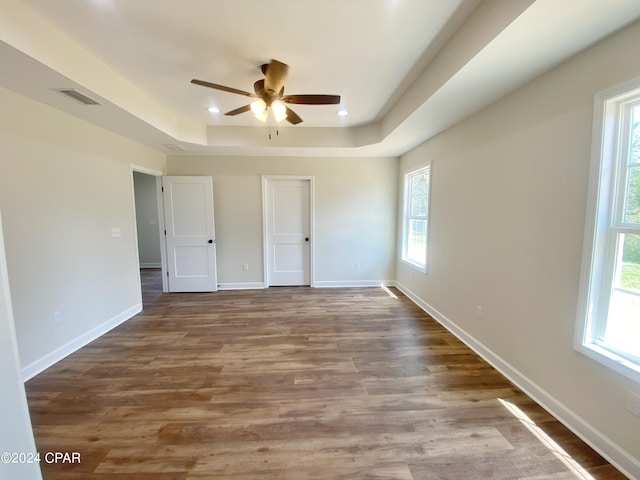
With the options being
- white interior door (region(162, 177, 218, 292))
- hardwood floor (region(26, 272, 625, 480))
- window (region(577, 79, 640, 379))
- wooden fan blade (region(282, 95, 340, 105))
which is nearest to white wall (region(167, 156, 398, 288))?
white interior door (region(162, 177, 218, 292))

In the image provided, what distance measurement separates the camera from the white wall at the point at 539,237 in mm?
1536

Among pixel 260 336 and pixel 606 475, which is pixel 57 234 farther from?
pixel 606 475

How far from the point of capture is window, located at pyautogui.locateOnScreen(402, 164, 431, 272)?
3.94 meters

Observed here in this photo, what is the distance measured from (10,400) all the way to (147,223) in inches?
253

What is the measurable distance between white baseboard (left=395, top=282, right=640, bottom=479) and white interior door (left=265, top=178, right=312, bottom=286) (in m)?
2.85

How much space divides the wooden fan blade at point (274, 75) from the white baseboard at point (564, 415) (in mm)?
3069

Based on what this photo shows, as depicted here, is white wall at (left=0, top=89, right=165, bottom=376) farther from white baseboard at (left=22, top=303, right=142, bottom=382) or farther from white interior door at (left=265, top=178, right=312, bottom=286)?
white interior door at (left=265, top=178, right=312, bottom=286)

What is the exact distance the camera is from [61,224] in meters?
2.60

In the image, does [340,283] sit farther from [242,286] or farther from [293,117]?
[293,117]

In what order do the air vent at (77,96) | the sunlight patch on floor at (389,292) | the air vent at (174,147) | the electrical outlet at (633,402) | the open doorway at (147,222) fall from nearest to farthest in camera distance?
the electrical outlet at (633,402) → the air vent at (77,96) → the air vent at (174,147) → the sunlight patch on floor at (389,292) → the open doorway at (147,222)

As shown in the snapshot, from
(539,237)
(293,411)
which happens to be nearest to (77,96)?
(293,411)

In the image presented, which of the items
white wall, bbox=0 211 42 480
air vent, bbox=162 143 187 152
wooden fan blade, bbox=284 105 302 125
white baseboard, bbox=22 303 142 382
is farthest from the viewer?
air vent, bbox=162 143 187 152

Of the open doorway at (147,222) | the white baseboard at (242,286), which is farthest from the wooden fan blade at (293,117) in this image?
the open doorway at (147,222)

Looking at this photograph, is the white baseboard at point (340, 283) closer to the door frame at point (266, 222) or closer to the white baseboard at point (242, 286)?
the door frame at point (266, 222)
